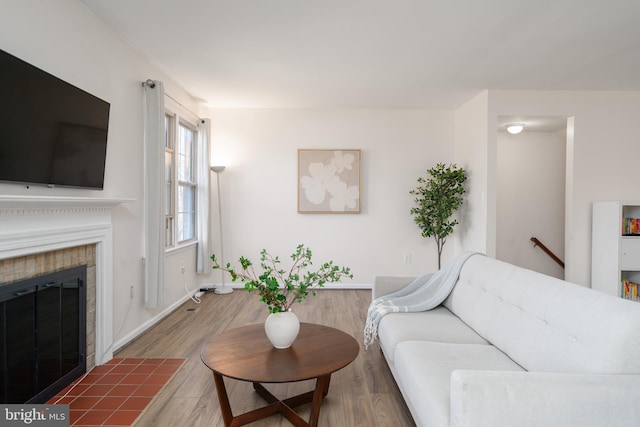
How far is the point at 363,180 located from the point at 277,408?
3490mm

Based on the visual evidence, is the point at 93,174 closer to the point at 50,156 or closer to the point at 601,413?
the point at 50,156

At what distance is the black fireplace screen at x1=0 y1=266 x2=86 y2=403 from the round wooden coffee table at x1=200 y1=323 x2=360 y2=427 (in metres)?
0.96

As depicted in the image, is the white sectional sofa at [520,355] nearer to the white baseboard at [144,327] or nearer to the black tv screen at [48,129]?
the white baseboard at [144,327]

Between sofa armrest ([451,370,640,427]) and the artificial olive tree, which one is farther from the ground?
the artificial olive tree

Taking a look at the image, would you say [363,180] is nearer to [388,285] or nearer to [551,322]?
[388,285]

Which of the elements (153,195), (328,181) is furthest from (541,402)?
(328,181)

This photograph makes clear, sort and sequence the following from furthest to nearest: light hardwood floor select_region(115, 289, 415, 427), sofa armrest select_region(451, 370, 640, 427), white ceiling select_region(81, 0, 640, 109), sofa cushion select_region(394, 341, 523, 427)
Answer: white ceiling select_region(81, 0, 640, 109) < light hardwood floor select_region(115, 289, 415, 427) < sofa cushion select_region(394, 341, 523, 427) < sofa armrest select_region(451, 370, 640, 427)

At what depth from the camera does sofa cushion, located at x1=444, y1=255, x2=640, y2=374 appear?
49.0 inches

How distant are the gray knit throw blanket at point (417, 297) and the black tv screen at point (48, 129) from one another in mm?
2193

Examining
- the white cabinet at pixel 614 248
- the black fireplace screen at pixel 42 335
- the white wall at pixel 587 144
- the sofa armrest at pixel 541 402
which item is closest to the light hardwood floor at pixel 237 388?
the black fireplace screen at pixel 42 335

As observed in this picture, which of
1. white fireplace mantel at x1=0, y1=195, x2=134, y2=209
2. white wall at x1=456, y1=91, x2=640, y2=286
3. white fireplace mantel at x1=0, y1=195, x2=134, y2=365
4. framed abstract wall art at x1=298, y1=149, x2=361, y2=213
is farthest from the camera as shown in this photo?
framed abstract wall art at x1=298, y1=149, x2=361, y2=213

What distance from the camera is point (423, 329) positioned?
84.7 inches

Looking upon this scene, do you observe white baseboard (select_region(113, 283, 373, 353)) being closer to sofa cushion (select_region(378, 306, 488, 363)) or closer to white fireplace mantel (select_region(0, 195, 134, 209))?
white fireplace mantel (select_region(0, 195, 134, 209))

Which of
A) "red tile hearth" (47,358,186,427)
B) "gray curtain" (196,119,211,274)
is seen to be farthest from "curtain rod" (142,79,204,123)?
"red tile hearth" (47,358,186,427)
